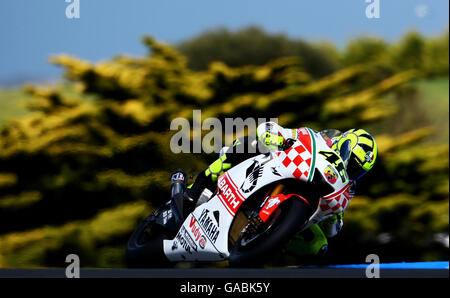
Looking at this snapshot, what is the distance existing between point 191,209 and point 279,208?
0.64 m

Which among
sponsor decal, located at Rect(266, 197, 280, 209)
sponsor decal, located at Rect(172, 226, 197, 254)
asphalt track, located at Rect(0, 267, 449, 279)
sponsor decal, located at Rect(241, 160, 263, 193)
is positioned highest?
sponsor decal, located at Rect(241, 160, 263, 193)

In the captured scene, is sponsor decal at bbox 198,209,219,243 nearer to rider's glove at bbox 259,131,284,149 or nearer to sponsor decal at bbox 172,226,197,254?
sponsor decal at bbox 172,226,197,254

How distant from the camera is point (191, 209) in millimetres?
3148

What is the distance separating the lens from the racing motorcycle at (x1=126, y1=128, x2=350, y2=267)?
2.66 m

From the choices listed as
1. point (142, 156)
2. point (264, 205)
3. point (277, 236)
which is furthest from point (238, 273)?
point (142, 156)

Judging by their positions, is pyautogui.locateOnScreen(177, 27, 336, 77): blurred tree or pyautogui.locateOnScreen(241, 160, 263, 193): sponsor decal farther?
pyautogui.locateOnScreen(177, 27, 336, 77): blurred tree

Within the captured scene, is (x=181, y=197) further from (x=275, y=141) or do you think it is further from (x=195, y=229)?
(x=275, y=141)

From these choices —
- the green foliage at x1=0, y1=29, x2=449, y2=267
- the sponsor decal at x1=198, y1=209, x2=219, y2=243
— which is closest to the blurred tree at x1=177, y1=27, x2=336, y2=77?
the green foliage at x1=0, y1=29, x2=449, y2=267

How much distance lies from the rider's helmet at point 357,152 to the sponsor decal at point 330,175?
22 centimetres

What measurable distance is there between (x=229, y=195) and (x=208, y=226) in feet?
0.68

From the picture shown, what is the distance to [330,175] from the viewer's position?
106 inches

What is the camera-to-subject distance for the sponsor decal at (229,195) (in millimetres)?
2826
